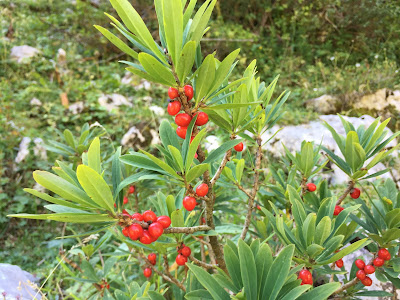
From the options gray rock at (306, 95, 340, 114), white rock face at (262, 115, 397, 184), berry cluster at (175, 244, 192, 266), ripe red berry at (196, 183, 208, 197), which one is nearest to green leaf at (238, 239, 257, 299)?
ripe red berry at (196, 183, 208, 197)

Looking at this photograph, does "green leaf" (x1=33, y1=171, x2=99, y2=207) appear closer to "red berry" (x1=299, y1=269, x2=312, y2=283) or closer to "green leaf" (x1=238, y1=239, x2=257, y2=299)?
"green leaf" (x1=238, y1=239, x2=257, y2=299)

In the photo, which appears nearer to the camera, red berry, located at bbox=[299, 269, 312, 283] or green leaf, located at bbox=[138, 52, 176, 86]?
green leaf, located at bbox=[138, 52, 176, 86]

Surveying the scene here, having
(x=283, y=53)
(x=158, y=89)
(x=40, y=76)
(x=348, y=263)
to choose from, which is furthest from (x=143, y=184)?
(x=283, y=53)

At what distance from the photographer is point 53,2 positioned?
257 inches

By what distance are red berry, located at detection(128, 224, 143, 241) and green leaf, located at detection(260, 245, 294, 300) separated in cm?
29

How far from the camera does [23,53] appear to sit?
16.6 ft

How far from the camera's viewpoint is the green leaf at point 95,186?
1.86 feet

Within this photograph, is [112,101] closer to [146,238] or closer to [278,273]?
[146,238]

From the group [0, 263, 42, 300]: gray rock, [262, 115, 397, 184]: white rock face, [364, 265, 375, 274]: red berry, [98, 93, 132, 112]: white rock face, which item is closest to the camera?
[364, 265, 375, 274]: red berry

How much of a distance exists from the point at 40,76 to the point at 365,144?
16.4 ft

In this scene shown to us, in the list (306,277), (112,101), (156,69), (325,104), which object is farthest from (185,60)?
(325,104)

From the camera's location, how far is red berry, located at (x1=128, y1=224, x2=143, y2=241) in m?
0.66

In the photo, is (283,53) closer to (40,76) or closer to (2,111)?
(40,76)

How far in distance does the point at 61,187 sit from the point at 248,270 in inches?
16.4
